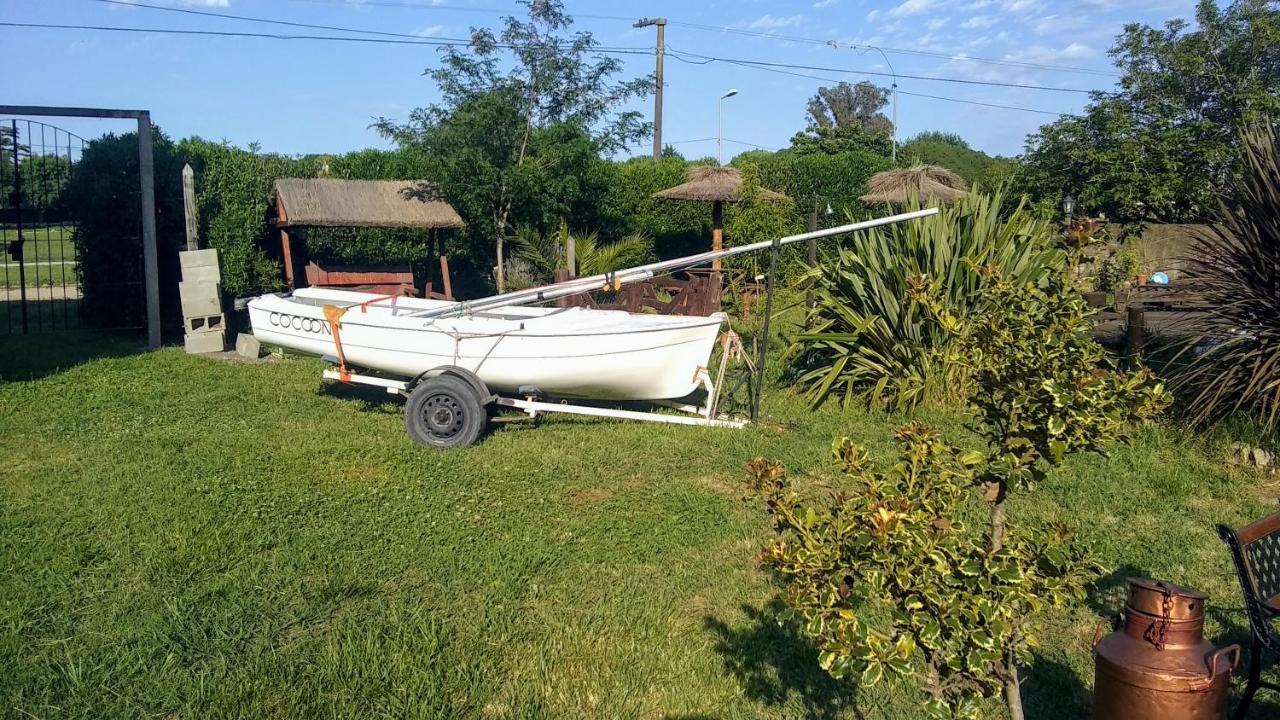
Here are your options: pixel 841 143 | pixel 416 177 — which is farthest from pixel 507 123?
pixel 841 143

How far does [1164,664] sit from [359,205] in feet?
40.3

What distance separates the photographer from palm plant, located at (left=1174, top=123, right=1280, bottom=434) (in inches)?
298

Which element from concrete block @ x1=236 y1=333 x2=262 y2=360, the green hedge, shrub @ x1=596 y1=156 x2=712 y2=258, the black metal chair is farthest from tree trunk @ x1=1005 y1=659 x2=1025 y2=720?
shrub @ x1=596 y1=156 x2=712 y2=258

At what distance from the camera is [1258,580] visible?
3920 millimetres

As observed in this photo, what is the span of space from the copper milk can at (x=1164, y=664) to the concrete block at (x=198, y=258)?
11920 mm

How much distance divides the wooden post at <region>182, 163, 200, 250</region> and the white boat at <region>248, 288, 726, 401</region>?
4604mm

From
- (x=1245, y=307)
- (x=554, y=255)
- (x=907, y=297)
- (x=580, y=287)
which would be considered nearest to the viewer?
(x=1245, y=307)

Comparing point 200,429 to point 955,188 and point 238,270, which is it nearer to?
point 238,270

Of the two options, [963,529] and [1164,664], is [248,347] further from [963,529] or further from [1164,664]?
[1164,664]

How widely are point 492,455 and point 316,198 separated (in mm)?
7100

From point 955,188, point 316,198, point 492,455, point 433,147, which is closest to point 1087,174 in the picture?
point 955,188

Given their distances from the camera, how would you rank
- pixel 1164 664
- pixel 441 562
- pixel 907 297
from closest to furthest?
1. pixel 1164 664
2. pixel 441 562
3. pixel 907 297

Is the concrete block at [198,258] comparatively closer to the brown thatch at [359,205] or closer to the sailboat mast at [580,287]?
the brown thatch at [359,205]

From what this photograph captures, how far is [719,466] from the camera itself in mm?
7523
